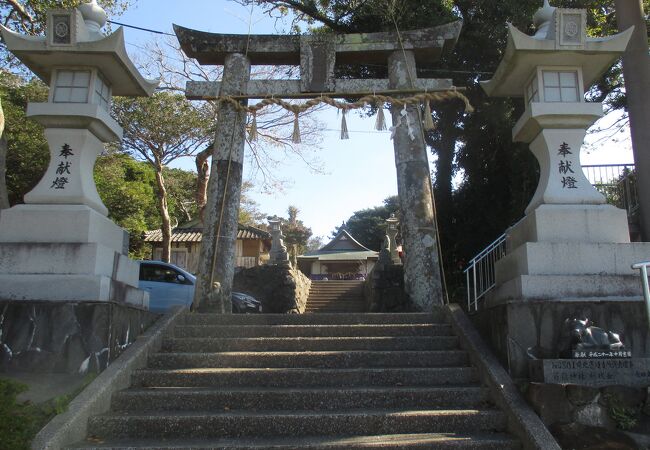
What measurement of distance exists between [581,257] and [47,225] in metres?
5.64

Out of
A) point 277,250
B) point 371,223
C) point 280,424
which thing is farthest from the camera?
point 371,223

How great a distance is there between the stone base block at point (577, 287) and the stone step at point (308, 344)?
3.56 feet

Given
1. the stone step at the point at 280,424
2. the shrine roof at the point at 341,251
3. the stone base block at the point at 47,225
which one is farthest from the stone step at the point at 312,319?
the shrine roof at the point at 341,251

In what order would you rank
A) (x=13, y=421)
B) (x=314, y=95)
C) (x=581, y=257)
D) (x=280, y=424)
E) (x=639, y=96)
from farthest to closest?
(x=314, y=95) < (x=639, y=96) < (x=581, y=257) < (x=280, y=424) < (x=13, y=421)

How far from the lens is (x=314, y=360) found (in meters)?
5.70

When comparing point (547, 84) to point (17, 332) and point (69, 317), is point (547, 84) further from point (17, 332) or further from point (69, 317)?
point (17, 332)

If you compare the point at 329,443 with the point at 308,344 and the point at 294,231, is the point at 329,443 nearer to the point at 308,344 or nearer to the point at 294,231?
the point at 308,344

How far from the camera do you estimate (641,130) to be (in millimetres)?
7758

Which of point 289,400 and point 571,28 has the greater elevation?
point 571,28

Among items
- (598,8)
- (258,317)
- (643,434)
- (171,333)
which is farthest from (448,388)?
(598,8)

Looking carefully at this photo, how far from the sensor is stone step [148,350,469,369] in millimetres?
5695

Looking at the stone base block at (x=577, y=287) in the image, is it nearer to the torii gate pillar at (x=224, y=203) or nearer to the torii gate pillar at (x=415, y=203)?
the torii gate pillar at (x=415, y=203)

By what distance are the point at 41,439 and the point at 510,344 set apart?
13.4 feet

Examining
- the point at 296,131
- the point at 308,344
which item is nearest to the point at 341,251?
the point at 296,131
